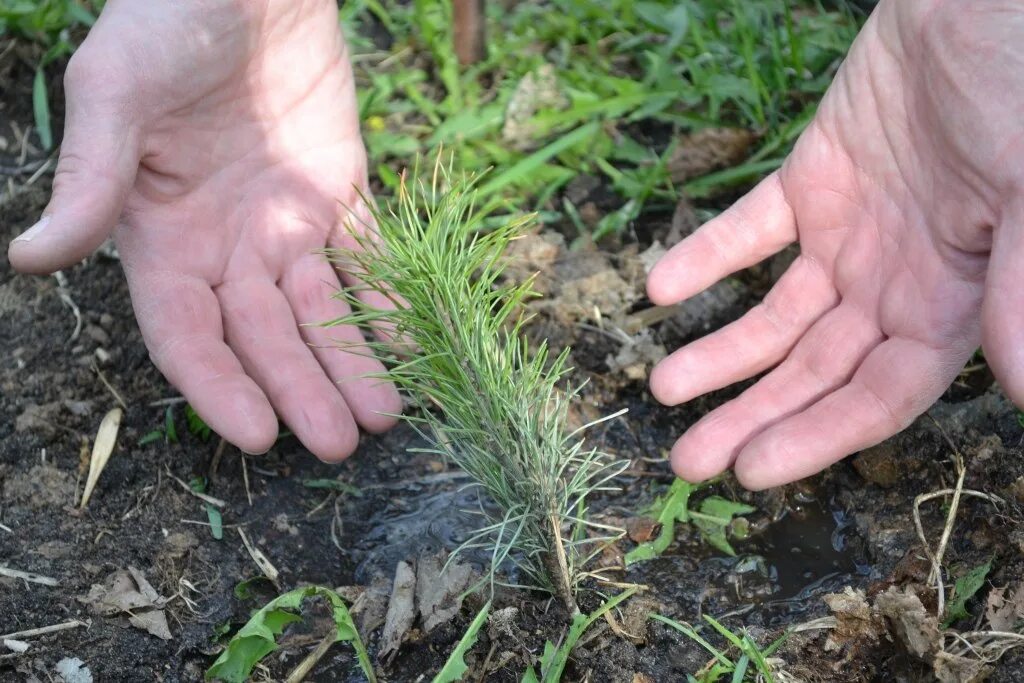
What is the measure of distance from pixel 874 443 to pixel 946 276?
1.39ft

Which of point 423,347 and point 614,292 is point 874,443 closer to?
point 614,292

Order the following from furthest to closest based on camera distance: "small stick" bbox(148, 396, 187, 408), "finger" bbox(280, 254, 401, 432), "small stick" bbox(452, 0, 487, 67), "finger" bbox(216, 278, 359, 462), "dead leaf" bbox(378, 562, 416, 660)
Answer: "small stick" bbox(452, 0, 487, 67)
"small stick" bbox(148, 396, 187, 408)
"finger" bbox(280, 254, 401, 432)
"finger" bbox(216, 278, 359, 462)
"dead leaf" bbox(378, 562, 416, 660)

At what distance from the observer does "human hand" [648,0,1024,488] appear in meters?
2.28

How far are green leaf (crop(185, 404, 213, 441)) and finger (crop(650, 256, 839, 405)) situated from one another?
1.20 m

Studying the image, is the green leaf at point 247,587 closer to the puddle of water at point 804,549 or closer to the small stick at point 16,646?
the small stick at point 16,646

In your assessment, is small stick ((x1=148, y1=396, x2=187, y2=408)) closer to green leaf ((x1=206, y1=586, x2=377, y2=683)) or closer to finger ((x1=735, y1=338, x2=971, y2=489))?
green leaf ((x1=206, y1=586, x2=377, y2=683))

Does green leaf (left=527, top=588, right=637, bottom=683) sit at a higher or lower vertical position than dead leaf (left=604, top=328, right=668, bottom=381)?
lower

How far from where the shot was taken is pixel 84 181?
7.63 feet

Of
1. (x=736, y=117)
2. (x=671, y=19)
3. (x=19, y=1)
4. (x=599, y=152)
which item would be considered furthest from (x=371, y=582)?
(x=19, y=1)

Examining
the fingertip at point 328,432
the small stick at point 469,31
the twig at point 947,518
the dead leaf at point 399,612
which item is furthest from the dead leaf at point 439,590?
the small stick at point 469,31

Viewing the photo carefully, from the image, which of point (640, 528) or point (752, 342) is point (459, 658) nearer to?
point (640, 528)

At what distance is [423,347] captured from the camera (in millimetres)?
1978

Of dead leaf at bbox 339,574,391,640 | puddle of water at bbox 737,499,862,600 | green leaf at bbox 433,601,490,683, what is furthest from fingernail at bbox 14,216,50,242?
puddle of water at bbox 737,499,862,600

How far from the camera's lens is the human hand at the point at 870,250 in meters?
2.28
